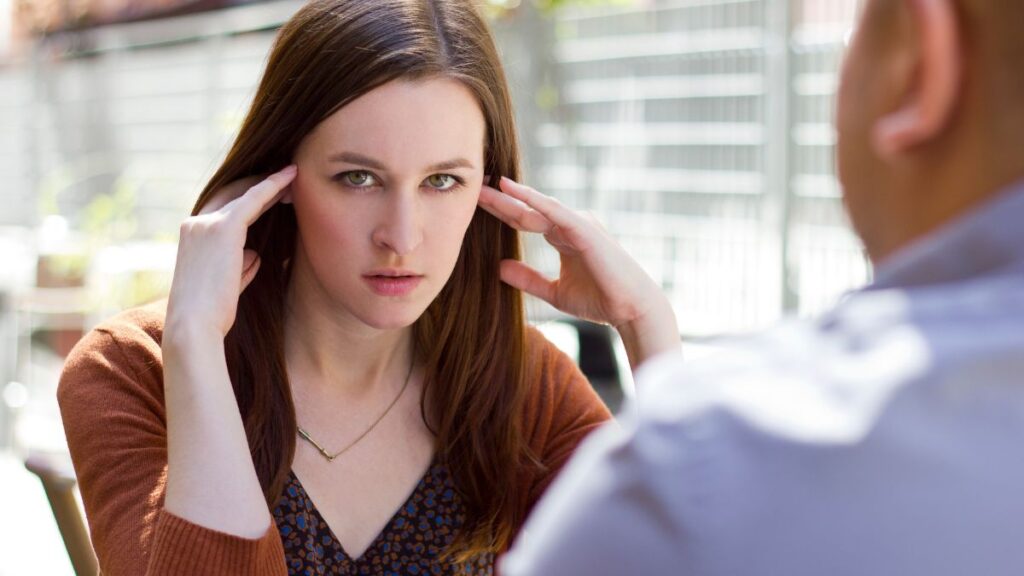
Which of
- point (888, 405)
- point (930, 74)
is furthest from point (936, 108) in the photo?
point (888, 405)

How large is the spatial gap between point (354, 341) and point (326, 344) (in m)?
0.04

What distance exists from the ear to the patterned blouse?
50.7 inches

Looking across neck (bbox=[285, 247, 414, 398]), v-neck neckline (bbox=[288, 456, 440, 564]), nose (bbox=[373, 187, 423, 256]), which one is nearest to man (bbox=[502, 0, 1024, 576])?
nose (bbox=[373, 187, 423, 256])

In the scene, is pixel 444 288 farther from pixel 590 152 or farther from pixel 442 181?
pixel 590 152

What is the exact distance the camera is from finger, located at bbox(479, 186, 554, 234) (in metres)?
1.87

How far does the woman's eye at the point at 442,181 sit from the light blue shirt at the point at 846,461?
118 cm

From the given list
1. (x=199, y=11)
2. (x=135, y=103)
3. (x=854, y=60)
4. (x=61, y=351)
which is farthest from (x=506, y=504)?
(x=199, y=11)

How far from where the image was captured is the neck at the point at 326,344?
187 centimetres

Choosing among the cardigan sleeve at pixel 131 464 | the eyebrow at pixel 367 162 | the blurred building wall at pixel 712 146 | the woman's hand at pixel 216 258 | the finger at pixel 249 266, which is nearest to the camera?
the cardigan sleeve at pixel 131 464

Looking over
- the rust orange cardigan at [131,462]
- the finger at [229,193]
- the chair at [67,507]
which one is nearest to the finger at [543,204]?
the finger at [229,193]

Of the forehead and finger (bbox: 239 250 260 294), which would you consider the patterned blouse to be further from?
the forehead

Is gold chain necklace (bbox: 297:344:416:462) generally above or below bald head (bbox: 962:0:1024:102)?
below

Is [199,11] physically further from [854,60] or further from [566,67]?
[854,60]

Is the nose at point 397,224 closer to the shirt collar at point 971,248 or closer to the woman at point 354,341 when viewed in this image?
the woman at point 354,341
